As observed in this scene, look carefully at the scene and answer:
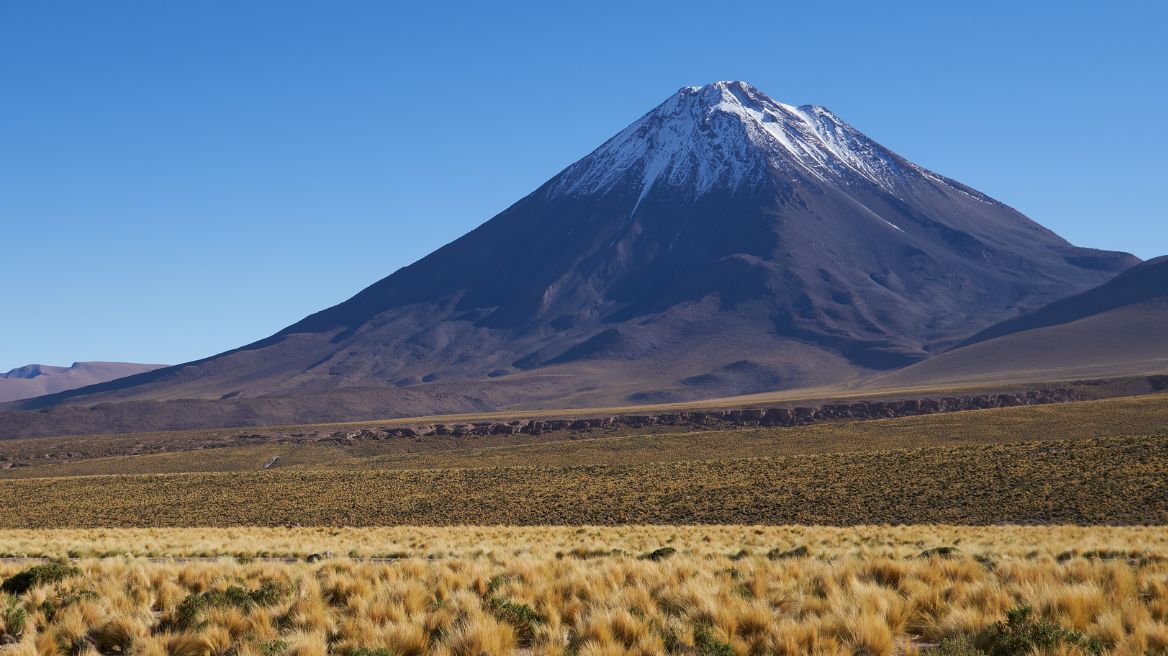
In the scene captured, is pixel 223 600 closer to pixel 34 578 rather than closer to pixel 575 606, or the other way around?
pixel 34 578

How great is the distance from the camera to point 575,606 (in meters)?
10.3

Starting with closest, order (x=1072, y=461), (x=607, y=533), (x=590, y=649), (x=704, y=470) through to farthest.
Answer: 1. (x=590, y=649)
2. (x=607, y=533)
3. (x=1072, y=461)
4. (x=704, y=470)

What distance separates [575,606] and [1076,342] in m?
165

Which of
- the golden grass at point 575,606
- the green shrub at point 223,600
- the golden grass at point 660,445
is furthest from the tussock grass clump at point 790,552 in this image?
the golden grass at point 660,445

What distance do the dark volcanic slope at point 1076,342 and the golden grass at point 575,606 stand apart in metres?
127

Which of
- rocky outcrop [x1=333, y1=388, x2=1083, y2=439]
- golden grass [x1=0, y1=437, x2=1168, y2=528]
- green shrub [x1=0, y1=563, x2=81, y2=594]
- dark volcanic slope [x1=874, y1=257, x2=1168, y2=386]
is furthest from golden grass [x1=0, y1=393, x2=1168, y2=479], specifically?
dark volcanic slope [x1=874, y1=257, x2=1168, y2=386]

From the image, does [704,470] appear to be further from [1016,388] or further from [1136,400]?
[1016,388]

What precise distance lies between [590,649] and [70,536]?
25.0 m

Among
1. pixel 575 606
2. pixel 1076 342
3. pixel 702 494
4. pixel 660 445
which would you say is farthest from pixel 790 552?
pixel 1076 342

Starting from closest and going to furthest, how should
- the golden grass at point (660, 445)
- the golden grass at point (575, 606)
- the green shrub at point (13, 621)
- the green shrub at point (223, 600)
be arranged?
1. the golden grass at point (575, 606)
2. the green shrub at point (13, 621)
3. the green shrub at point (223, 600)
4. the golden grass at point (660, 445)

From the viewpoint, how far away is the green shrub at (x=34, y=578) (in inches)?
498

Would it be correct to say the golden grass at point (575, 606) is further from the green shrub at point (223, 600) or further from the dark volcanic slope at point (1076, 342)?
the dark volcanic slope at point (1076, 342)

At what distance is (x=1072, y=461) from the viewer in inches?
1634

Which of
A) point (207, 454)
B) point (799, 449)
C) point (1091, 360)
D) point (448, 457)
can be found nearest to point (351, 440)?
point (207, 454)
